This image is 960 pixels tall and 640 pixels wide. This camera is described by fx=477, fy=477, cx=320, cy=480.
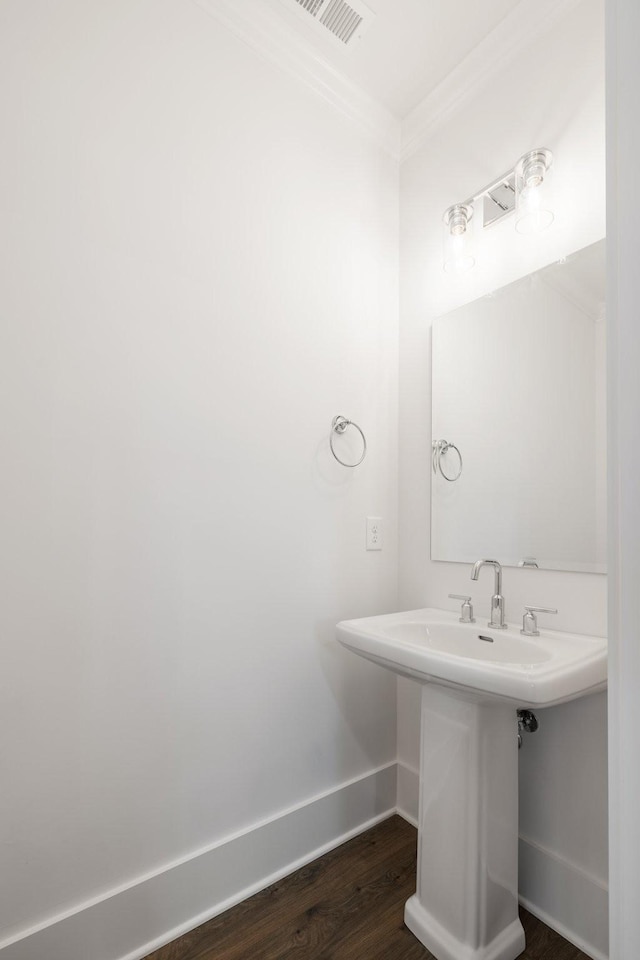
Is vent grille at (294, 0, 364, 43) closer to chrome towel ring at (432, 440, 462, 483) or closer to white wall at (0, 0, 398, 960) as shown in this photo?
white wall at (0, 0, 398, 960)

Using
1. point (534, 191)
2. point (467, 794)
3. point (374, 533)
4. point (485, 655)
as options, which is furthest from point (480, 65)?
point (467, 794)

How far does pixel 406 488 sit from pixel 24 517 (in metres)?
1.28

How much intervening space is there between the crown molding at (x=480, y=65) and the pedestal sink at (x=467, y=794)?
182 cm

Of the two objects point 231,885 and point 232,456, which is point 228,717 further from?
point 232,456

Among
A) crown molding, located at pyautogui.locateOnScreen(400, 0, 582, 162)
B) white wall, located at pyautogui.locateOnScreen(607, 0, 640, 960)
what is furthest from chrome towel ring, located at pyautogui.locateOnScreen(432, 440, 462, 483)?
white wall, located at pyautogui.locateOnScreen(607, 0, 640, 960)

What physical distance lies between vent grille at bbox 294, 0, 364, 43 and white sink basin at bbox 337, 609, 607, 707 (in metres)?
1.93

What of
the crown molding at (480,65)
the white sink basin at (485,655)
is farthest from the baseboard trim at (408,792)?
the crown molding at (480,65)

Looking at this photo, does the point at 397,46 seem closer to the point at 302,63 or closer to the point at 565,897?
the point at 302,63

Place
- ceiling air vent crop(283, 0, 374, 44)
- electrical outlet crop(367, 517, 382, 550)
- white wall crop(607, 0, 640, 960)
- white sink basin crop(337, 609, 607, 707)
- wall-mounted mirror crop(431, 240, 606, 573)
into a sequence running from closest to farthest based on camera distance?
white wall crop(607, 0, 640, 960) → white sink basin crop(337, 609, 607, 707) → wall-mounted mirror crop(431, 240, 606, 573) → ceiling air vent crop(283, 0, 374, 44) → electrical outlet crop(367, 517, 382, 550)

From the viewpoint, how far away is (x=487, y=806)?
1.17 m

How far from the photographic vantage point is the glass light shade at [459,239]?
A: 1.64m

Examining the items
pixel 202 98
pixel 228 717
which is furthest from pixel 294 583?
pixel 202 98

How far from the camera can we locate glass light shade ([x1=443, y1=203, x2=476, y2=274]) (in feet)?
5.39

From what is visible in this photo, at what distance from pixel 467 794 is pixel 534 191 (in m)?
1.68
